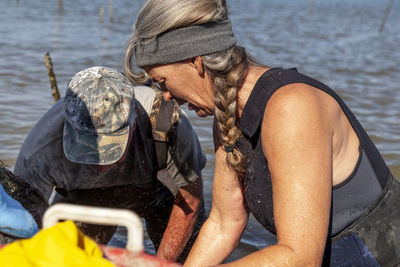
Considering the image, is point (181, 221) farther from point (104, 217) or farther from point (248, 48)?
point (248, 48)

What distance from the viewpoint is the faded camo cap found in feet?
Answer: 10.5

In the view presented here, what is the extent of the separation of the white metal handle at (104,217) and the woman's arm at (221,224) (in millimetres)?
1535

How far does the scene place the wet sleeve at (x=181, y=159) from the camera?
362cm

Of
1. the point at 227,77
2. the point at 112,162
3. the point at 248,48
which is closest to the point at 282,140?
the point at 227,77

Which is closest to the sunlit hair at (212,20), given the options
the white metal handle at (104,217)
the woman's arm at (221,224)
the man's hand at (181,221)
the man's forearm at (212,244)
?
the woman's arm at (221,224)

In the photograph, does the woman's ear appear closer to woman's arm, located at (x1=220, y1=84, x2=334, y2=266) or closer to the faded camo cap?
woman's arm, located at (x1=220, y1=84, x2=334, y2=266)

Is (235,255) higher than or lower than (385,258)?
lower

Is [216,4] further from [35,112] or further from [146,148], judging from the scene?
[35,112]

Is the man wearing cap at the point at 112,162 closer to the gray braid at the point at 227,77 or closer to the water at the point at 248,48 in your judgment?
the water at the point at 248,48

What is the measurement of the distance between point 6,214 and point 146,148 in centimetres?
198

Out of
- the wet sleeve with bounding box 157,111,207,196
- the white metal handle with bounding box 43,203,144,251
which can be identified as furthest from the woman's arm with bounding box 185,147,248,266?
the white metal handle with bounding box 43,203,144,251

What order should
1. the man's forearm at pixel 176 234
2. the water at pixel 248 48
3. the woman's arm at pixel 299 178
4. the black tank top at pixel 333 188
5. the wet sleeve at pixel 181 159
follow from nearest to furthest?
1. the woman's arm at pixel 299 178
2. the black tank top at pixel 333 188
3. the wet sleeve at pixel 181 159
4. the man's forearm at pixel 176 234
5. the water at pixel 248 48

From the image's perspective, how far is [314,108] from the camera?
6.71 feet

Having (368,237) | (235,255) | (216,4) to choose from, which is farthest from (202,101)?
(235,255)
